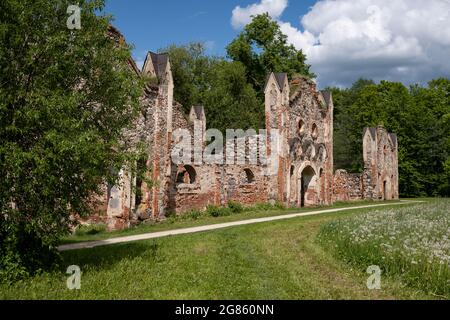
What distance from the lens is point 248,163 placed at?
83.8 ft

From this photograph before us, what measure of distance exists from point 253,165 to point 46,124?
18.7 m

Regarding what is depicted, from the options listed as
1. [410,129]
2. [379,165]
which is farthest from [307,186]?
[410,129]

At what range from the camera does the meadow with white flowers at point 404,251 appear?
7.42 meters

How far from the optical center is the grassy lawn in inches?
275

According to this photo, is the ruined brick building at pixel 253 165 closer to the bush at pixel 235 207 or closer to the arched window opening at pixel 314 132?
the arched window opening at pixel 314 132

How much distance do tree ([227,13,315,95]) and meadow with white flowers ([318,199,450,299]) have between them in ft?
123

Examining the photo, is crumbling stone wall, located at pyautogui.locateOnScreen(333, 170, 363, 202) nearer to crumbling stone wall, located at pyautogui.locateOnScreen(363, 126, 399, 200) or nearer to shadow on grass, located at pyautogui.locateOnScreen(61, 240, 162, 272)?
crumbling stone wall, located at pyautogui.locateOnScreen(363, 126, 399, 200)

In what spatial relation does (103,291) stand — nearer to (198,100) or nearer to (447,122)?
(198,100)

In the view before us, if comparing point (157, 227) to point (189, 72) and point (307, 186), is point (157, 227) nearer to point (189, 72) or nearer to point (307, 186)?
point (307, 186)

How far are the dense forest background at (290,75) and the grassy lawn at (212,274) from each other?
99.8ft

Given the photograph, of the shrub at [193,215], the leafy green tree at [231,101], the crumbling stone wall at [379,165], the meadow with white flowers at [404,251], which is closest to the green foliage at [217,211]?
the shrub at [193,215]

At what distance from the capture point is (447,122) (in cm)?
4441

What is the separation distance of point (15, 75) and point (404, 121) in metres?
46.0

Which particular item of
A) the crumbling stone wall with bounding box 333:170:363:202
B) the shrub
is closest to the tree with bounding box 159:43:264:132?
the crumbling stone wall with bounding box 333:170:363:202
